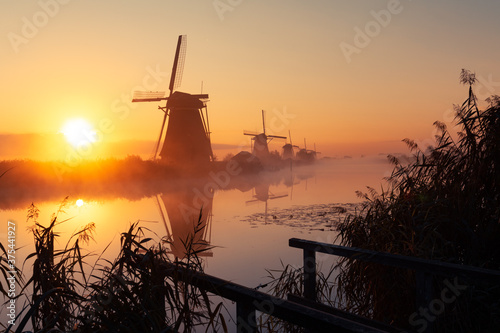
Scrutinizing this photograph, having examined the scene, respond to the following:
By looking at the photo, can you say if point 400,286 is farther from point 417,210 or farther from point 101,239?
point 101,239

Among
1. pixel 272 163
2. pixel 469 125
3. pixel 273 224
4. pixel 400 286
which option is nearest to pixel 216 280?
pixel 400 286

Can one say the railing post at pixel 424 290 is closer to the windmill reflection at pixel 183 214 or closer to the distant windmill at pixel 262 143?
the windmill reflection at pixel 183 214

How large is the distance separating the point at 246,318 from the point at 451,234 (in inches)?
136

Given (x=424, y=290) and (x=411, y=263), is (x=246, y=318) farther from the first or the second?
(x=424, y=290)

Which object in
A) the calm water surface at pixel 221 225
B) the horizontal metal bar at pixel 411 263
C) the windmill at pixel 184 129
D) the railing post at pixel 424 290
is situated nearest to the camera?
the horizontal metal bar at pixel 411 263

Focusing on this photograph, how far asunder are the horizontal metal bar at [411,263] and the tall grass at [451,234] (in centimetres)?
88

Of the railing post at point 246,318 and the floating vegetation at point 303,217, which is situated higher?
the railing post at point 246,318

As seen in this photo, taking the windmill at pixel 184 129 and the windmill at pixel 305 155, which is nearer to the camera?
the windmill at pixel 184 129

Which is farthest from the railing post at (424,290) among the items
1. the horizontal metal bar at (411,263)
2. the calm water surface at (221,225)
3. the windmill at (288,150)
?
the windmill at (288,150)

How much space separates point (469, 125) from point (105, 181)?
28.1 meters

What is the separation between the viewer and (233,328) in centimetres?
626

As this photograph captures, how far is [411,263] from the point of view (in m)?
3.39

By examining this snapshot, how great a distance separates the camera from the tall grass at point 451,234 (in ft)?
13.4

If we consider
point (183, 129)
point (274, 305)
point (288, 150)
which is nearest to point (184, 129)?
point (183, 129)
